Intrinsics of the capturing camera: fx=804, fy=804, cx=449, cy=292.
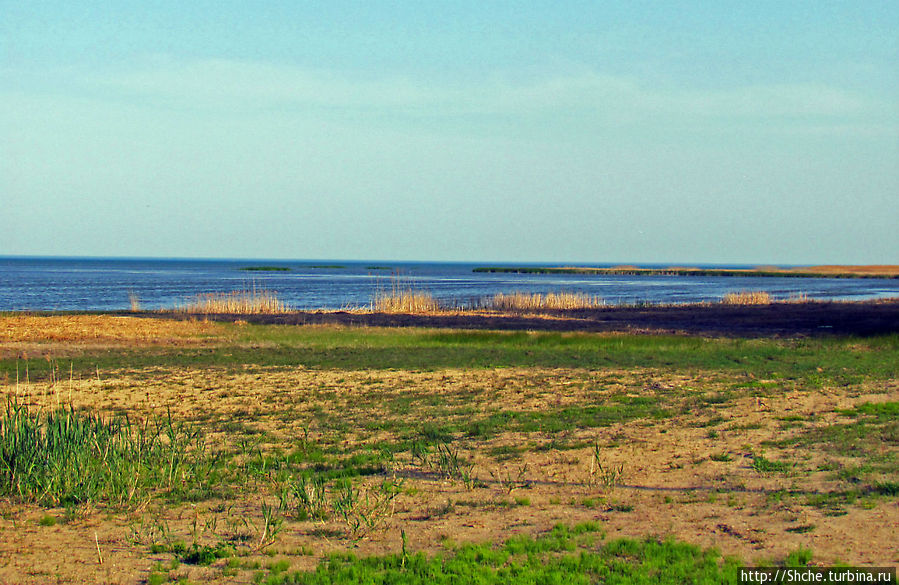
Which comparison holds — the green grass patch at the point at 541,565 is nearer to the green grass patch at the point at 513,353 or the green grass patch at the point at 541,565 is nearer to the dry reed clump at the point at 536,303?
the green grass patch at the point at 513,353

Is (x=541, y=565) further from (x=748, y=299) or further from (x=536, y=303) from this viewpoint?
(x=748, y=299)

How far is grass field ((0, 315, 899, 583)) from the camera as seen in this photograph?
7387 mm

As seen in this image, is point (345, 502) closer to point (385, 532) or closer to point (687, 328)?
point (385, 532)

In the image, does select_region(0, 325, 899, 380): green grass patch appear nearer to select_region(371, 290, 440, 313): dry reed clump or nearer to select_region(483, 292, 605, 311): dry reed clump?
select_region(371, 290, 440, 313): dry reed clump

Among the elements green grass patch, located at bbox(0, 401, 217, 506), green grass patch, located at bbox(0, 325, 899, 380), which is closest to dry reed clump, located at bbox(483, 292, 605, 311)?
green grass patch, located at bbox(0, 325, 899, 380)

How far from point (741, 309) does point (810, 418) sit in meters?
39.4

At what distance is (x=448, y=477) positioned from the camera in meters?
10.5

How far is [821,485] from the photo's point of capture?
Result: 962cm

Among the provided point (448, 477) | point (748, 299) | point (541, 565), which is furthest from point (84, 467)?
point (748, 299)

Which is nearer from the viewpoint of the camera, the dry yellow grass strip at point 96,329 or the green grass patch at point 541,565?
the green grass patch at point 541,565

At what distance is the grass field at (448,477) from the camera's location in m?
7.39

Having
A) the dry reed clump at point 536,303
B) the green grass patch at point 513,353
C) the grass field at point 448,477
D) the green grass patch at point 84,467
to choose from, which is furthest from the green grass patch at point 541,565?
the dry reed clump at point 536,303

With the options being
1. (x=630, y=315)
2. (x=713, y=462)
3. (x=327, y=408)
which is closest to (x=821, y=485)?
(x=713, y=462)

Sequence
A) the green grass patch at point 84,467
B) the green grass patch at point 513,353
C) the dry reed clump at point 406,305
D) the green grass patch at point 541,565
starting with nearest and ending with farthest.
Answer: the green grass patch at point 541,565
the green grass patch at point 84,467
the green grass patch at point 513,353
the dry reed clump at point 406,305
